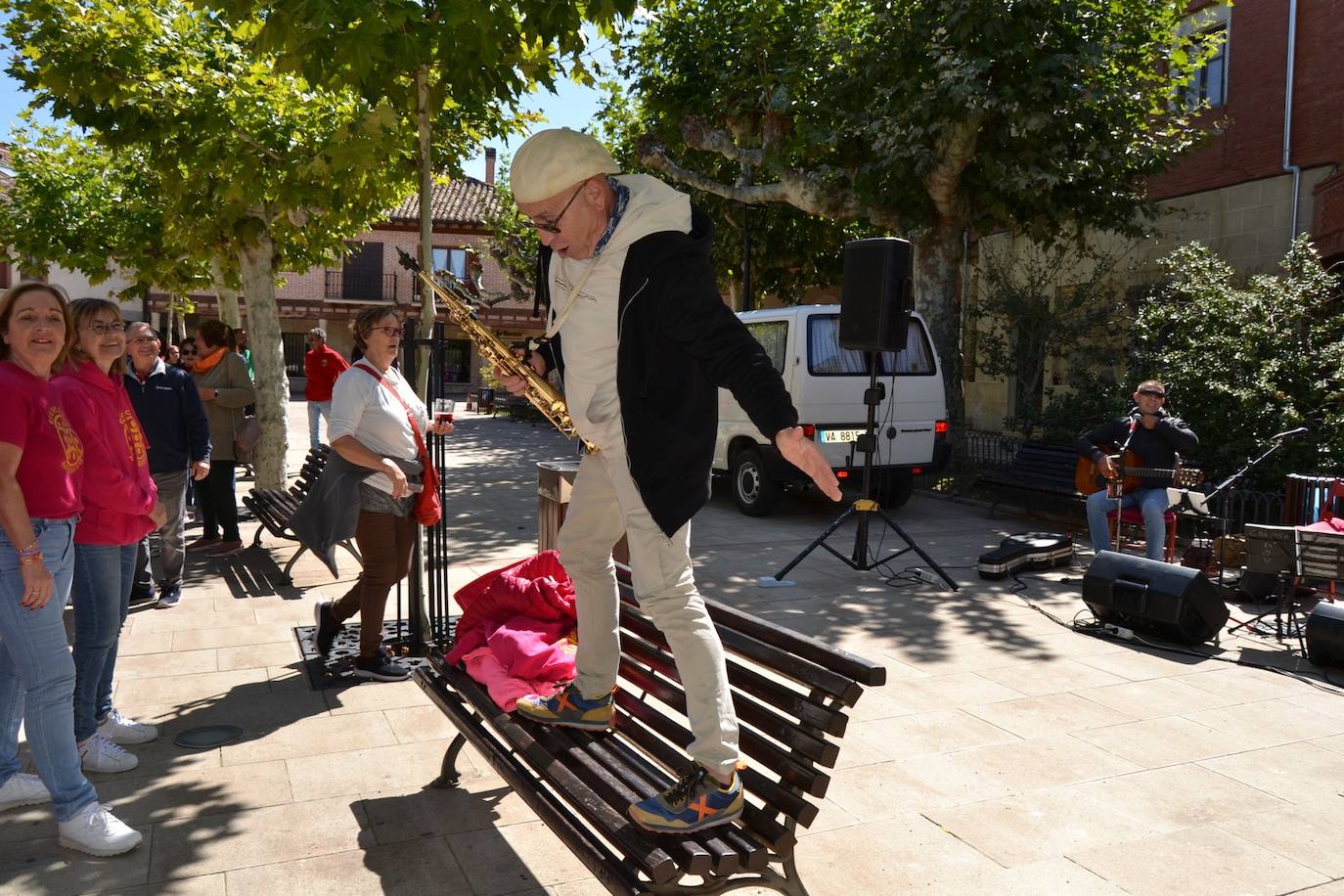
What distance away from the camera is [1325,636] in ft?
19.0

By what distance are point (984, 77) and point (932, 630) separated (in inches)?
322

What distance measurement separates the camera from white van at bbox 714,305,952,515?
1052cm

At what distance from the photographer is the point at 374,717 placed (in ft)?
15.3

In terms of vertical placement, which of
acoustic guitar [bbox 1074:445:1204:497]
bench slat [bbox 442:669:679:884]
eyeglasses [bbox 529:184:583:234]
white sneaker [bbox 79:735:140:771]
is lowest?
white sneaker [bbox 79:735:140:771]

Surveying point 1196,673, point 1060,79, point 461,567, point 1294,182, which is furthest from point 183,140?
point 1294,182

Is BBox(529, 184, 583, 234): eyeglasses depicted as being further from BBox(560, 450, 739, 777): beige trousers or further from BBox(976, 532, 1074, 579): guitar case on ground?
BBox(976, 532, 1074, 579): guitar case on ground

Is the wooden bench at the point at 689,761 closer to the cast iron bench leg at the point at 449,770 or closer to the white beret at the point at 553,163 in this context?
the cast iron bench leg at the point at 449,770

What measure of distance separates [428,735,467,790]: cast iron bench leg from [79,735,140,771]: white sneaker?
48.0 inches

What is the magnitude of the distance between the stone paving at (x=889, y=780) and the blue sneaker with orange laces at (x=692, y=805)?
0.81 metres

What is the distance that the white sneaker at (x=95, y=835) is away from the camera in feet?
10.8

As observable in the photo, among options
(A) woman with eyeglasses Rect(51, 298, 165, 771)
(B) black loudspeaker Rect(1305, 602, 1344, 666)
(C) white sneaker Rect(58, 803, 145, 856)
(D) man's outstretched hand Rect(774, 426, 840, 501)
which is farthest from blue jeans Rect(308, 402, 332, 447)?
(D) man's outstretched hand Rect(774, 426, 840, 501)

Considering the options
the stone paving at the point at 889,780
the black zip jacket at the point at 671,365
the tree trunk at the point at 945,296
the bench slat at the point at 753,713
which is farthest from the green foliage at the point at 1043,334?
the black zip jacket at the point at 671,365

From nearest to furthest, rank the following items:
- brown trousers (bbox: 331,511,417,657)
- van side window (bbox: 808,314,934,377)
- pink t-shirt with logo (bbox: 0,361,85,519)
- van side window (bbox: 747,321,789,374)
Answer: pink t-shirt with logo (bbox: 0,361,85,519), brown trousers (bbox: 331,511,417,657), van side window (bbox: 808,314,934,377), van side window (bbox: 747,321,789,374)

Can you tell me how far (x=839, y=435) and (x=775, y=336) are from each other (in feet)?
4.57
